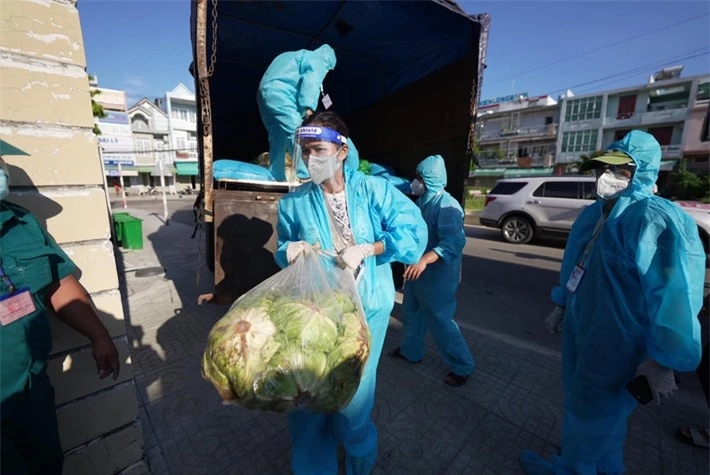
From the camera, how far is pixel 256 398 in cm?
102

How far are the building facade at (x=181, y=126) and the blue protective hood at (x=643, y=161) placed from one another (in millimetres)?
35756

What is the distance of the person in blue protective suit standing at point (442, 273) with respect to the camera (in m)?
2.48

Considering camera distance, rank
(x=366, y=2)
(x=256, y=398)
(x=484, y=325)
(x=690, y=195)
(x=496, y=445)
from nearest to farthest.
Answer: (x=256, y=398)
(x=496, y=445)
(x=366, y=2)
(x=484, y=325)
(x=690, y=195)

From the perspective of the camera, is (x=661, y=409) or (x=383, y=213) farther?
(x=661, y=409)

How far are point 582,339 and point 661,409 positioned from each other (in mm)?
1575

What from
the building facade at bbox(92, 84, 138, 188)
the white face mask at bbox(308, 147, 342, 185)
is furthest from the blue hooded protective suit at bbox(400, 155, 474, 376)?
the building facade at bbox(92, 84, 138, 188)

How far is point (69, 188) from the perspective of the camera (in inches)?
58.3

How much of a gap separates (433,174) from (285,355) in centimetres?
207

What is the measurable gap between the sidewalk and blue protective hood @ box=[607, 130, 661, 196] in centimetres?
164

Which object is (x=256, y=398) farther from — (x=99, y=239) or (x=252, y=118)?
(x=252, y=118)

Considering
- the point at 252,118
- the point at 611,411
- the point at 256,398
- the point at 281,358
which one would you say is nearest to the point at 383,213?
the point at 281,358

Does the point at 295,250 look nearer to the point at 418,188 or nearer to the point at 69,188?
the point at 69,188

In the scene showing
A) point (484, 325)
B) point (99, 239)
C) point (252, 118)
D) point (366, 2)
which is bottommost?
point (484, 325)

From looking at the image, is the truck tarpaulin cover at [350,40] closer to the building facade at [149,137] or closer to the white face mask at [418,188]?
the white face mask at [418,188]
